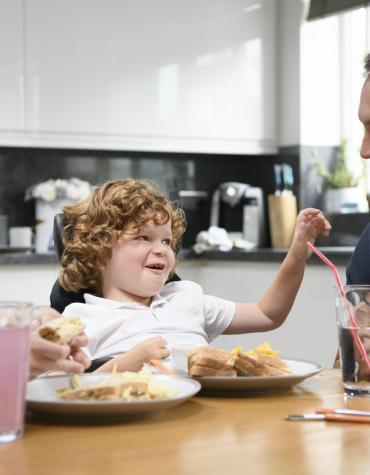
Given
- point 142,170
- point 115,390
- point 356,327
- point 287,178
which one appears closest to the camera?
point 115,390

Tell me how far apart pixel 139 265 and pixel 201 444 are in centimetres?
96

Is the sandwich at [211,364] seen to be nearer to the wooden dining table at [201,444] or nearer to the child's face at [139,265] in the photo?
the wooden dining table at [201,444]

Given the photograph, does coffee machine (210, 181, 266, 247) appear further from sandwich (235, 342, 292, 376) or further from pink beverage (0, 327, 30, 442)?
pink beverage (0, 327, 30, 442)

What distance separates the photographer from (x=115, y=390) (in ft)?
3.78

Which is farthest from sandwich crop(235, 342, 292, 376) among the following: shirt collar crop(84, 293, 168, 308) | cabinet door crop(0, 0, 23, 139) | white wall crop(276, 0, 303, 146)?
white wall crop(276, 0, 303, 146)

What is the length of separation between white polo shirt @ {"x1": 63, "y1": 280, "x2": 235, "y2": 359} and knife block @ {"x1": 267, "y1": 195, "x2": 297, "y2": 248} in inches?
93.4

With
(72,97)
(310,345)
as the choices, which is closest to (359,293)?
(310,345)

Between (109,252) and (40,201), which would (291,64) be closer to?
(40,201)

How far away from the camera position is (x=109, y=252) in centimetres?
202

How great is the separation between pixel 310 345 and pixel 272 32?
5.79ft

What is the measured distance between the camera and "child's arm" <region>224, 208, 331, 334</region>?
1862 mm

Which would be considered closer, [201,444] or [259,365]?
[201,444]

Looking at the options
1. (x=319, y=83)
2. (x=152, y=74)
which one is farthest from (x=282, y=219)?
(x=152, y=74)

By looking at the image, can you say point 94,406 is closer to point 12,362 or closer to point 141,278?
point 12,362
